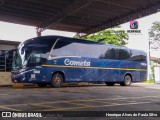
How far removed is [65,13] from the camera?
25.7 m

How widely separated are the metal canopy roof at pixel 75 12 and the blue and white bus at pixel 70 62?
376cm

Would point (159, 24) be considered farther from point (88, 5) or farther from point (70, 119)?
point (70, 119)

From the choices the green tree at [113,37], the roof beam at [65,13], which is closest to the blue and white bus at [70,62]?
the roof beam at [65,13]

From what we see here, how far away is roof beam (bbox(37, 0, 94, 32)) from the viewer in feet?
75.3

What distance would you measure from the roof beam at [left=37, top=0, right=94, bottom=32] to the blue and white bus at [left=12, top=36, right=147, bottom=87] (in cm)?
416

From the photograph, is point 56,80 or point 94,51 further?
point 94,51

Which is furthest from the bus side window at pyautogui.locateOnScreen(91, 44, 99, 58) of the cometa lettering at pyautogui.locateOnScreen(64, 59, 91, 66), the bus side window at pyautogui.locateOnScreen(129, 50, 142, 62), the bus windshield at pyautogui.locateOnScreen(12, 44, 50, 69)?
the bus windshield at pyautogui.locateOnScreen(12, 44, 50, 69)

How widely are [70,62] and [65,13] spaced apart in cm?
842

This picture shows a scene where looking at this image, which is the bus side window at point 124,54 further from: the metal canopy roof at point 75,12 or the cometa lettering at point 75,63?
the cometa lettering at point 75,63

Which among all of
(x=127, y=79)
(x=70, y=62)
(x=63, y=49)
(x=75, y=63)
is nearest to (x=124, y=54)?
(x=127, y=79)

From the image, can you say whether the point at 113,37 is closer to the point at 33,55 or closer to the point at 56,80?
the point at 56,80

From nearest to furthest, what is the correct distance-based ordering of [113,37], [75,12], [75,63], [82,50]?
[75,63] < [82,50] < [75,12] < [113,37]

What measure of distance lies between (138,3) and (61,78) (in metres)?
9.71

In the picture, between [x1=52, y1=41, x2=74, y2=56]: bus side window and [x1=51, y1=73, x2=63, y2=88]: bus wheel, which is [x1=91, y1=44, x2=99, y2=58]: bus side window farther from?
[x1=51, y1=73, x2=63, y2=88]: bus wheel
